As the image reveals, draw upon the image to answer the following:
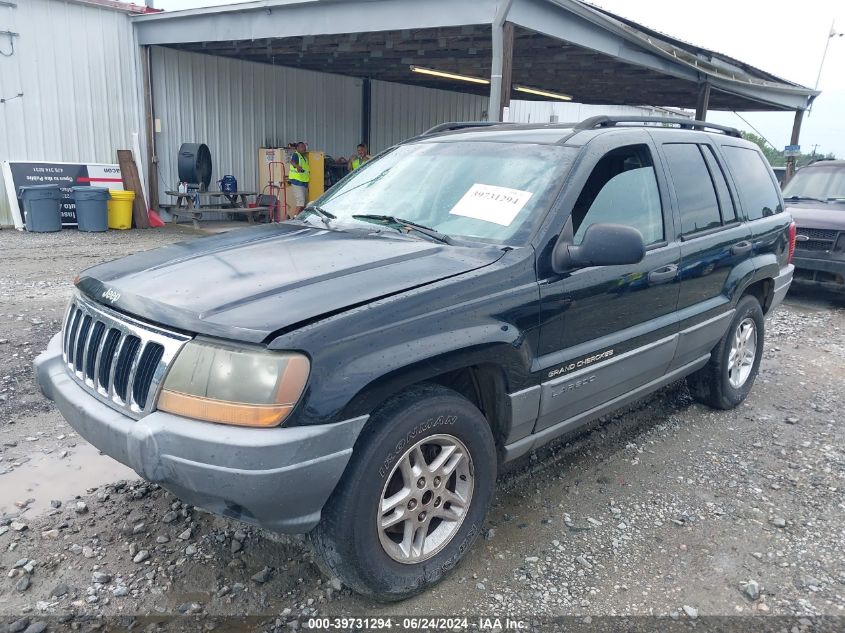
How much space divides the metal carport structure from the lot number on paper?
591 cm

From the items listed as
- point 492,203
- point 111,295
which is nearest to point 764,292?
point 492,203

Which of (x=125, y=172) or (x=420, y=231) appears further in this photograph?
(x=125, y=172)

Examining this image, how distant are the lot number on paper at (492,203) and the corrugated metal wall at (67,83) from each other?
11.8 m

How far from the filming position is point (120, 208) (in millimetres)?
12508

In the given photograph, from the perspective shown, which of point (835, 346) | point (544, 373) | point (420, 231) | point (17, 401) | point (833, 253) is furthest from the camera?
point (833, 253)

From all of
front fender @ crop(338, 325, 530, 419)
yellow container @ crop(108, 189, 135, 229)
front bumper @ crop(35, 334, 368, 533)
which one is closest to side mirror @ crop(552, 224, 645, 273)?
front fender @ crop(338, 325, 530, 419)

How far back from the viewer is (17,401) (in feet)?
14.2

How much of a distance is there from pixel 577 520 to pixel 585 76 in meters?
14.3

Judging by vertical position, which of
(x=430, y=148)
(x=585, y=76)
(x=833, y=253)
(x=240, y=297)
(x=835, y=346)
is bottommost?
(x=835, y=346)

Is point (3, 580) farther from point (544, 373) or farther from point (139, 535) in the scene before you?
point (544, 373)

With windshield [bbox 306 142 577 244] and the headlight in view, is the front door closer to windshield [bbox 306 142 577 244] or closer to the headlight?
windshield [bbox 306 142 577 244]

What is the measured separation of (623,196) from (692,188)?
80 cm

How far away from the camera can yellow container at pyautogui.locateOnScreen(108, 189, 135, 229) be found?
12.4 metres

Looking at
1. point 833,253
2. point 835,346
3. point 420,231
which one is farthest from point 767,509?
point 833,253
